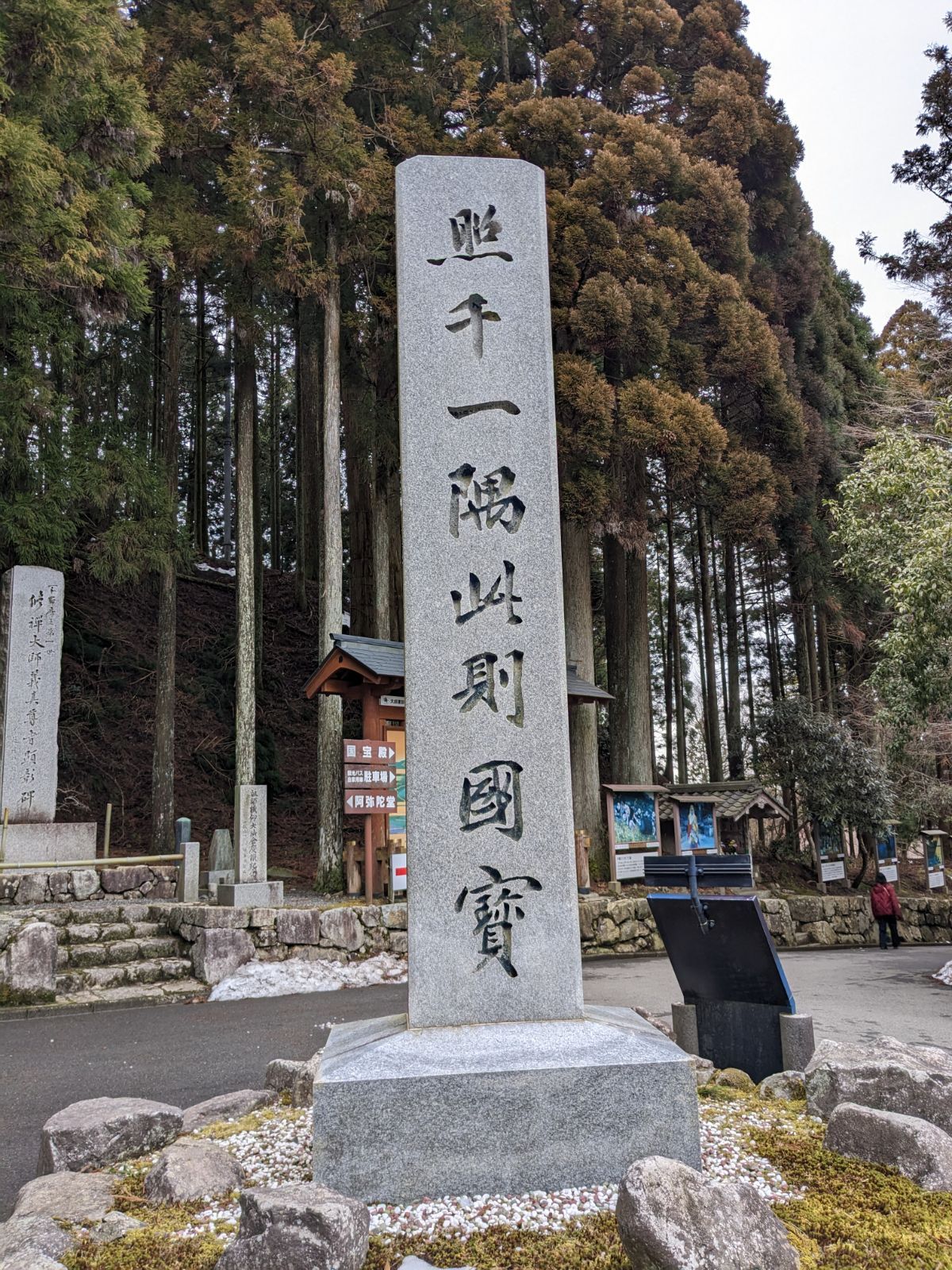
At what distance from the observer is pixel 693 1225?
2.11 metres

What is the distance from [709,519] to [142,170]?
12043 millimetres

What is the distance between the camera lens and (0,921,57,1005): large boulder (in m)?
6.97

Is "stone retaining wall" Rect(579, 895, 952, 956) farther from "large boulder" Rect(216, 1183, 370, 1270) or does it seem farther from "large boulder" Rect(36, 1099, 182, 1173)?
"large boulder" Rect(216, 1183, 370, 1270)

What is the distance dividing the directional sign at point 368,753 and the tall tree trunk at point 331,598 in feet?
5.66

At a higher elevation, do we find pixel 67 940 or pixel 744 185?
pixel 744 185

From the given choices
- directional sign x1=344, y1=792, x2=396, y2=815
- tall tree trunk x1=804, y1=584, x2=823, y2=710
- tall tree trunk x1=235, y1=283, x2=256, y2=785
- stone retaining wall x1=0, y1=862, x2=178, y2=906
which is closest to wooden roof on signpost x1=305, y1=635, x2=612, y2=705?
directional sign x1=344, y1=792, x2=396, y2=815

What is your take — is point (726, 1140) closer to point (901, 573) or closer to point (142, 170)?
point (901, 573)

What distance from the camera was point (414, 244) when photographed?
12.2 feet

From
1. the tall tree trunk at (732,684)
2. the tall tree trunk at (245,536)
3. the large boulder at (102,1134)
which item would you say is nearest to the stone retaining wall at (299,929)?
the tall tree trunk at (245,536)

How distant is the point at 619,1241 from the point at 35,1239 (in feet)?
5.02

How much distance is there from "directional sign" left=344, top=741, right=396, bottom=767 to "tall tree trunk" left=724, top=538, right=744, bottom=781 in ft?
29.0

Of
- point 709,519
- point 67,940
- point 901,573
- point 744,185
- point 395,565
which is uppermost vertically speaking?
point 744,185

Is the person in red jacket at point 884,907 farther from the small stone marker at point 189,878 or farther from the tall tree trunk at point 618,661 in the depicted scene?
the small stone marker at point 189,878

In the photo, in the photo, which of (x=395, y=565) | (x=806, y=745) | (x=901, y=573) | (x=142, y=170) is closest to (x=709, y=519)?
(x=806, y=745)
